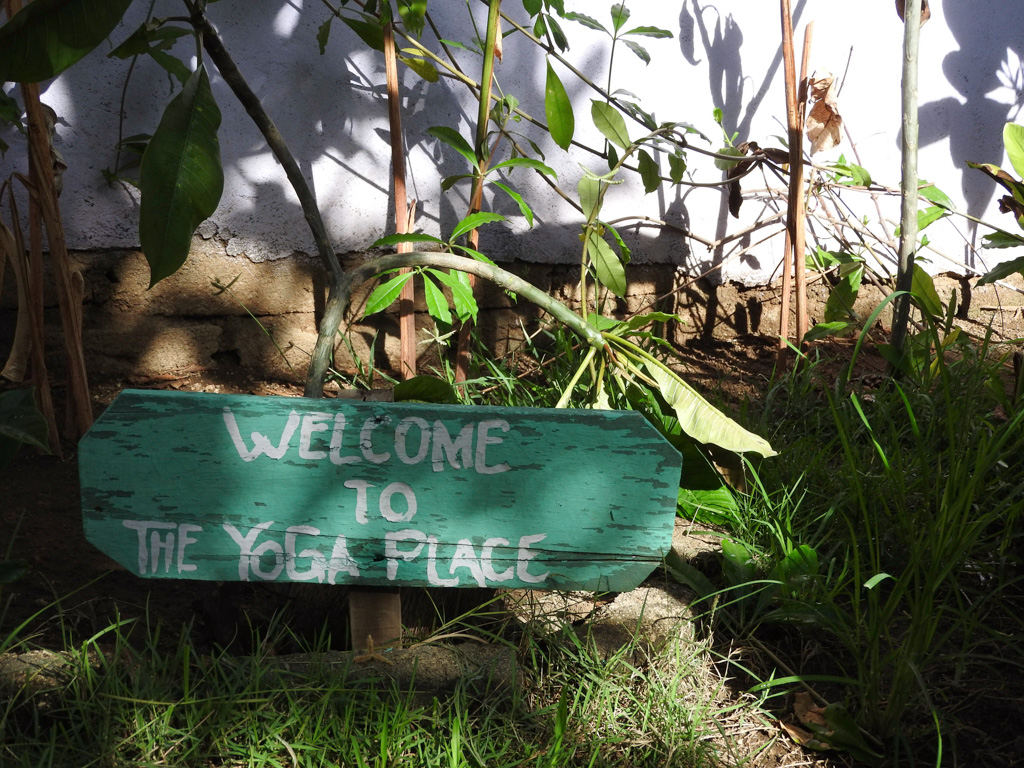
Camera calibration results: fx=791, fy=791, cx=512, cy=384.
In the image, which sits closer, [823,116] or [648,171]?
[648,171]

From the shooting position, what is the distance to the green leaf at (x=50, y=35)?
944 millimetres

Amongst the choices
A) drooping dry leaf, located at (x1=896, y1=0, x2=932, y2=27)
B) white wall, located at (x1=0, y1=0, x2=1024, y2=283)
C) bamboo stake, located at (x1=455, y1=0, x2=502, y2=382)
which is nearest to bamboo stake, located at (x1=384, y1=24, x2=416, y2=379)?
bamboo stake, located at (x1=455, y1=0, x2=502, y2=382)

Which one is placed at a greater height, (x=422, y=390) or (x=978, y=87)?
(x=978, y=87)

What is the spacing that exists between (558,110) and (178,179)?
3.14 feet

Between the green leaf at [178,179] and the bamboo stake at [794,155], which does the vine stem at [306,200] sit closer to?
the green leaf at [178,179]

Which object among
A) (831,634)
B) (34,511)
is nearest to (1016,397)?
(831,634)

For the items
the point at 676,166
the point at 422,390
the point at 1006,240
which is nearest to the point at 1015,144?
the point at 1006,240

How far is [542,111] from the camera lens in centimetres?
240

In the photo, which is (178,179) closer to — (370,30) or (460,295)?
(460,295)

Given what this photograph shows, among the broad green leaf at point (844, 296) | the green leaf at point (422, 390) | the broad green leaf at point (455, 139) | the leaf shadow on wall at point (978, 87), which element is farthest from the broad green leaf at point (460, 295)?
the leaf shadow on wall at point (978, 87)

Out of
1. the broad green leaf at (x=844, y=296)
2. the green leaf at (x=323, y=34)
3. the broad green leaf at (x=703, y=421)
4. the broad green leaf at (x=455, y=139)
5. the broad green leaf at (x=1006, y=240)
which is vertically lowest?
the broad green leaf at (x=703, y=421)

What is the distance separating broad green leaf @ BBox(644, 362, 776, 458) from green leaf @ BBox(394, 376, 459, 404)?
0.37 metres

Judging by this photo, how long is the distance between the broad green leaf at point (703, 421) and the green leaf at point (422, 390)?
1.23 ft

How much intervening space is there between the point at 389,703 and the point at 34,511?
91cm
